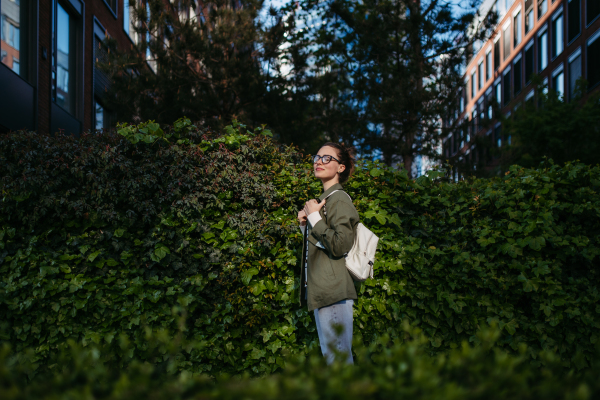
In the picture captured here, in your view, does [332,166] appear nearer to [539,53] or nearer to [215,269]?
[215,269]

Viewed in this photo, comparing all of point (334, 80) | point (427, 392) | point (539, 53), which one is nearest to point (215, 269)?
point (427, 392)

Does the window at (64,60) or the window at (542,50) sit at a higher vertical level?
→ the window at (542,50)

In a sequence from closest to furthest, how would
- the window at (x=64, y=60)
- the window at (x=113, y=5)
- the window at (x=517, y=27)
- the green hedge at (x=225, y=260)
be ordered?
the green hedge at (x=225, y=260) < the window at (x=64, y=60) < the window at (x=113, y=5) < the window at (x=517, y=27)

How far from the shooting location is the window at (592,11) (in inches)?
807

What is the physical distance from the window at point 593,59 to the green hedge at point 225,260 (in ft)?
66.5

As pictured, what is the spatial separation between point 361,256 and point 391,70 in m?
11.6

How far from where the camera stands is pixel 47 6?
1148 centimetres

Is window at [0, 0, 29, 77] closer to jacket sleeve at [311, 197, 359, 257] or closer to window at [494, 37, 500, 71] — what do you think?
jacket sleeve at [311, 197, 359, 257]

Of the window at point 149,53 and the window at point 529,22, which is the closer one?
the window at point 149,53

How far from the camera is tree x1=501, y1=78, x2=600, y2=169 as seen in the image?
15.5m

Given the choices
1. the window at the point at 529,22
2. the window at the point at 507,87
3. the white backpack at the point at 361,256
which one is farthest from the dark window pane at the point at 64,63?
the window at the point at 507,87

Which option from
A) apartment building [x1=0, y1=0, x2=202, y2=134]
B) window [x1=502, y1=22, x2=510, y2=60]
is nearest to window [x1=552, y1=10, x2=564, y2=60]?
window [x1=502, y1=22, x2=510, y2=60]

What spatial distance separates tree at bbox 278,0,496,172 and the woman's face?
9.81 meters

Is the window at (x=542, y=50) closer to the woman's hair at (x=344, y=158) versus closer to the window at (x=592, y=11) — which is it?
the window at (x=592, y=11)
